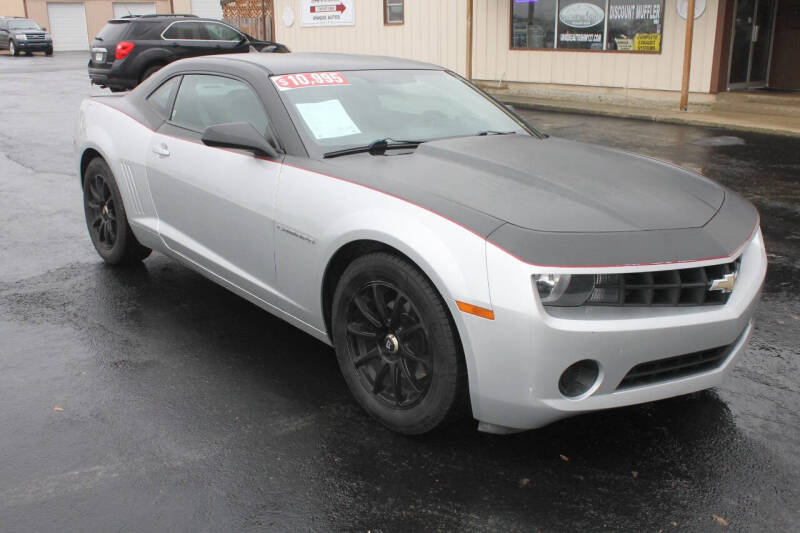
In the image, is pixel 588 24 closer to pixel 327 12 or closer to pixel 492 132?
pixel 327 12

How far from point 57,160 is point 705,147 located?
28.9 feet

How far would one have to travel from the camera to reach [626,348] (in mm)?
2850

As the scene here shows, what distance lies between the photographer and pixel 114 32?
17297mm

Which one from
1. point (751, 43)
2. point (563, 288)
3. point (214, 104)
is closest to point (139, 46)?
point (751, 43)

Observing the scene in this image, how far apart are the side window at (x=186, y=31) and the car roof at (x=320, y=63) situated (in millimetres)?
14440

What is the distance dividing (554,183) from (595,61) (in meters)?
13.9

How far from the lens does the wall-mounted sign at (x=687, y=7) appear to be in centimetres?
1438

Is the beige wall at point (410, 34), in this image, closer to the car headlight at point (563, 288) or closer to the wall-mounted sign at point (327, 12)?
the wall-mounted sign at point (327, 12)

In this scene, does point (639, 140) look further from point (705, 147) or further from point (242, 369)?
point (242, 369)

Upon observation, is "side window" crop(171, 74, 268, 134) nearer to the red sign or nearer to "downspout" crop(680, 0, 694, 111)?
"downspout" crop(680, 0, 694, 111)

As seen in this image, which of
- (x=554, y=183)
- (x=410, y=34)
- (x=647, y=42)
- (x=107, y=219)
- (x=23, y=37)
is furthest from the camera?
(x=23, y=37)

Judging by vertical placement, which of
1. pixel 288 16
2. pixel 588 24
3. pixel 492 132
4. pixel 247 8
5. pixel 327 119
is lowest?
pixel 492 132

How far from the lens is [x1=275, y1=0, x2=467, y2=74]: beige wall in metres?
19.1

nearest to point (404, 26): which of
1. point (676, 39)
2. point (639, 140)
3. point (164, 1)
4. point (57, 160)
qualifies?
point (676, 39)
